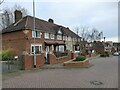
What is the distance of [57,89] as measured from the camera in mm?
9719

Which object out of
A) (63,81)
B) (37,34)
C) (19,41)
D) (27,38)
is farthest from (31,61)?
(37,34)

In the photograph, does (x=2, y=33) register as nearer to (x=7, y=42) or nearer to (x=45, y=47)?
(x=7, y=42)

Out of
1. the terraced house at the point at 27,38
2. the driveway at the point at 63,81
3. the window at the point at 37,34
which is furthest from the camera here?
the window at the point at 37,34

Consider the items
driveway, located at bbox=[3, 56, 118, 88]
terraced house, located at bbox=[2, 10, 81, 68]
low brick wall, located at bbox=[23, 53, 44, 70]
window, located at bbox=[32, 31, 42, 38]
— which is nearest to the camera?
driveway, located at bbox=[3, 56, 118, 88]

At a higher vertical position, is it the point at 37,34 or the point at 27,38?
the point at 37,34

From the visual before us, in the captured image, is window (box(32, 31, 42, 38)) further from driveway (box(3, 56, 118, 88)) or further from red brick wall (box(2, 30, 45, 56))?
driveway (box(3, 56, 118, 88))

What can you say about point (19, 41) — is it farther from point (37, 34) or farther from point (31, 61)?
point (31, 61)

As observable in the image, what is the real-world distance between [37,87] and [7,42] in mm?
23476

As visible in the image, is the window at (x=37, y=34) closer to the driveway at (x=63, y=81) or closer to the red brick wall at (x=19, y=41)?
the red brick wall at (x=19, y=41)

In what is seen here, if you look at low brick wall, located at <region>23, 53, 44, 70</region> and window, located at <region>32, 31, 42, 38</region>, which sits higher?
window, located at <region>32, 31, 42, 38</region>

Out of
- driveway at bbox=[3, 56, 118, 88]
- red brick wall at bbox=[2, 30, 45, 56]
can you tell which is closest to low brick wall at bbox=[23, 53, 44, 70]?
driveway at bbox=[3, 56, 118, 88]

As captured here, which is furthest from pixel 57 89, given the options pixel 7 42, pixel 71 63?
pixel 7 42

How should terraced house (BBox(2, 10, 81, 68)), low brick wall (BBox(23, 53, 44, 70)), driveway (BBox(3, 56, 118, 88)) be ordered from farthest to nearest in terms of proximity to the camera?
1. terraced house (BBox(2, 10, 81, 68))
2. low brick wall (BBox(23, 53, 44, 70))
3. driveway (BBox(3, 56, 118, 88))

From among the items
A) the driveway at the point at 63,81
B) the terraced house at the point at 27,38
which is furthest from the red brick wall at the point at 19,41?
the driveway at the point at 63,81
